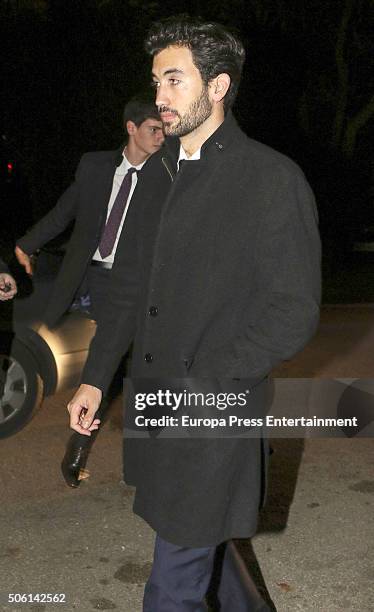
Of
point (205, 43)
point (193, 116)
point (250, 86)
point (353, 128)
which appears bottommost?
point (353, 128)

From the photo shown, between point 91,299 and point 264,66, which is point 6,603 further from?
point 264,66

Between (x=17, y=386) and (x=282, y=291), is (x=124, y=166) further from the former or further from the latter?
(x=282, y=291)

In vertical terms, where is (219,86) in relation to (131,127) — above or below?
above

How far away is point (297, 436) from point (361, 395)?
3.66ft

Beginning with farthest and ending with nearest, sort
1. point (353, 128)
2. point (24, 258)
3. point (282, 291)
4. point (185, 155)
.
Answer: point (353, 128)
point (24, 258)
point (185, 155)
point (282, 291)

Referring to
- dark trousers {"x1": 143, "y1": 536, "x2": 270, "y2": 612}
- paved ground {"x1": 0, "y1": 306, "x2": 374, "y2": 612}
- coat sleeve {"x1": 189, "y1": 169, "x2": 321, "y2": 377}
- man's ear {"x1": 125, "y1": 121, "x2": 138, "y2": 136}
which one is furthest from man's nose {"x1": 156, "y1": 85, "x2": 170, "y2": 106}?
man's ear {"x1": 125, "y1": 121, "x2": 138, "y2": 136}

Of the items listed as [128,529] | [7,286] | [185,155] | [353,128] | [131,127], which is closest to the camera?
[185,155]

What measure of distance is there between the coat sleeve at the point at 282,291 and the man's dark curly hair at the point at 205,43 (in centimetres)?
38

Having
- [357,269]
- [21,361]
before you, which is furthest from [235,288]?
[357,269]

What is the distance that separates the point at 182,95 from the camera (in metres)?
2.58

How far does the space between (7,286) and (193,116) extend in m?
2.60

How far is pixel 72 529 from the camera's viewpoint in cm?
437

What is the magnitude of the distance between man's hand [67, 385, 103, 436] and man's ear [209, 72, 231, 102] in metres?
0.93

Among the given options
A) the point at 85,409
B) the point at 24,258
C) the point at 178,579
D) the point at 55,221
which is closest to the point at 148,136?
the point at 55,221
